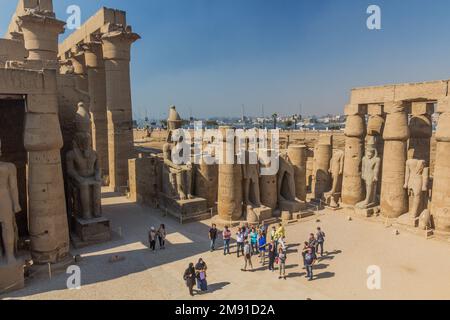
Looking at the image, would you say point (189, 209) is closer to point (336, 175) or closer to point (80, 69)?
point (336, 175)

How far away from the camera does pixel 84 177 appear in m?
13.4

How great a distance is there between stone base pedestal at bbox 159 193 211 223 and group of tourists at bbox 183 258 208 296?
6.22 meters

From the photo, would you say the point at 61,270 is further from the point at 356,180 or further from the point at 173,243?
the point at 356,180

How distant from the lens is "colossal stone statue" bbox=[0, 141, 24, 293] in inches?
360

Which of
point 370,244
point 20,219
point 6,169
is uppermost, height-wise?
point 6,169

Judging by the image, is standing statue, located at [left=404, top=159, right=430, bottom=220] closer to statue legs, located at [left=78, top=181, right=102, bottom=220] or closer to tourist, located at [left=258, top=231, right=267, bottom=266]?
tourist, located at [left=258, top=231, right=267, bottom=266]

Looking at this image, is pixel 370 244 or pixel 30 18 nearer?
pixel 370 244

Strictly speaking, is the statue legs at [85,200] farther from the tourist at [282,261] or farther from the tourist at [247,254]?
the tourist at [282,261]

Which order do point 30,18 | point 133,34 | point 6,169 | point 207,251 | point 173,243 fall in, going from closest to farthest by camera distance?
point 6,169
point 207,251
point 173,243
point 30,18
point 133,34

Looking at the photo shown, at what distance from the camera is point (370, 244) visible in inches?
513

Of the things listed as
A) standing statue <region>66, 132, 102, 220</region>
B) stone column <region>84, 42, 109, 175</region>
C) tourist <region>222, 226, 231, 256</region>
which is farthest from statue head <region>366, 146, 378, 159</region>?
stone column <region>84, 42, 109, 175</region>
